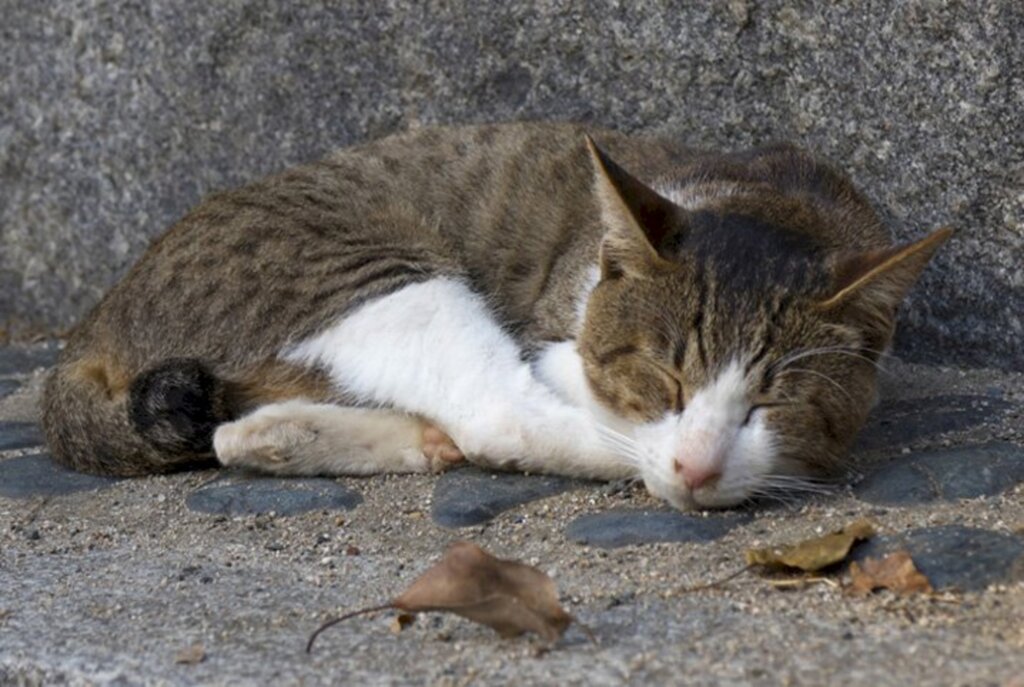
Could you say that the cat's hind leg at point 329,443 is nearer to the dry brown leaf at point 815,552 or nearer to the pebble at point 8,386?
the dry brown leaf at point 815,552

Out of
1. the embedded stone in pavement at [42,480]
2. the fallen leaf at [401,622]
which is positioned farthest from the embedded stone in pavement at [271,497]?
the fallen leaf at [401,622]

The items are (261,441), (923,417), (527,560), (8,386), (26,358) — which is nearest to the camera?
(527,560)

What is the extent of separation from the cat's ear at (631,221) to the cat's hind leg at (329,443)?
29.0 inches

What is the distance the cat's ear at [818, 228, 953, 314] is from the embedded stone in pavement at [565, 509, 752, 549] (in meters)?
0.57

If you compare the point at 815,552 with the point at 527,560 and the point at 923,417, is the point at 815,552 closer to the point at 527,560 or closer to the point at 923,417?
the point at 527,560

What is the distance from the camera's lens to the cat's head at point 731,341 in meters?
3.67

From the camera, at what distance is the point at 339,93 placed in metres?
5.33

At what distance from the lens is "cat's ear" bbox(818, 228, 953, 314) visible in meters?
3.61

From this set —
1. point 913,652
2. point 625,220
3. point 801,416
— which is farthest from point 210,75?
point 913,652

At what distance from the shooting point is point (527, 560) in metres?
3.55

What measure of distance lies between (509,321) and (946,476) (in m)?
1.38

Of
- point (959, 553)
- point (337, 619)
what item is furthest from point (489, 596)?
point (959, 553)

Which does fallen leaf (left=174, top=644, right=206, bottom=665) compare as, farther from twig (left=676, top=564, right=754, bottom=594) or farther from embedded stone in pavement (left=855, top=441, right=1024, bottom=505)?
embedded stone in pavement (left=855, top=441, right=1024, bottom=505)

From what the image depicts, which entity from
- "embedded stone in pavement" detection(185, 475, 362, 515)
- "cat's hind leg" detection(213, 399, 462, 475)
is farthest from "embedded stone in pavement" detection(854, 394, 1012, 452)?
"embedded stone in pavement" detection(185, 475, 362, 515)
